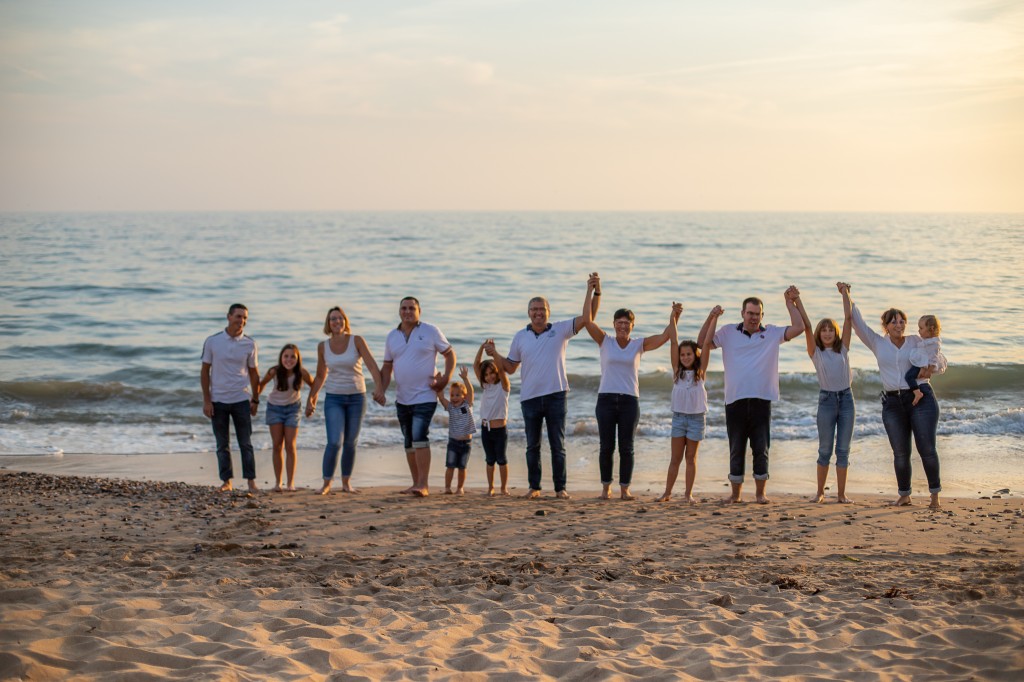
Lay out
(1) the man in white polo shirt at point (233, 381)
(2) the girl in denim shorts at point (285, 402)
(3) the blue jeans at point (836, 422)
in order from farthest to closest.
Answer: (2) the girl in denim shorts at point (285, 402) → (1) the man in white polo shirt at point (233, 381) → (3) the blue jeans at point (836, 422)

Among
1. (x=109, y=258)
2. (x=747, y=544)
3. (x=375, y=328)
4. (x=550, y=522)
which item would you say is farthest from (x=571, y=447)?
(x=109, y=258)

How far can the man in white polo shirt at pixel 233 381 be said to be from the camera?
8867mm

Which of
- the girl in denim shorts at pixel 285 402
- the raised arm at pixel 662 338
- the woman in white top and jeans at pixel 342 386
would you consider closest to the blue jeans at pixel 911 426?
the raised arm at pixel 662 338

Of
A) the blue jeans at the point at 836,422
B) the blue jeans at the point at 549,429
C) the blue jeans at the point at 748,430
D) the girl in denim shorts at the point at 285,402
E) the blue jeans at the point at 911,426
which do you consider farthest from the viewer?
the girl in denim shorts at the point at 285,402

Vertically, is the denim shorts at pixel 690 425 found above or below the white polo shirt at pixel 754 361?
below

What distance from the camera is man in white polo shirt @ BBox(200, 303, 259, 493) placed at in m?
8.87

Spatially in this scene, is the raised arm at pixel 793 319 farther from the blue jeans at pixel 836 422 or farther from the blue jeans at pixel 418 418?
the blue jeans at pixel 418 418

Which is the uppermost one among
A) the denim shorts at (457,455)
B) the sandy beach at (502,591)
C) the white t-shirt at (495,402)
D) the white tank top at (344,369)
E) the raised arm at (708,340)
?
the raised arm at (708,340)

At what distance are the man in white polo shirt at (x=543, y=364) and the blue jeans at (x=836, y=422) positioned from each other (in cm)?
222

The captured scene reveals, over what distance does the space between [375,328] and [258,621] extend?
1710cm

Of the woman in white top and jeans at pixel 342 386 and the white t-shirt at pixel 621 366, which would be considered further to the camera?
the woman in white top and jeans at pixel 342 386

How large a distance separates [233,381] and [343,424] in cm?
110

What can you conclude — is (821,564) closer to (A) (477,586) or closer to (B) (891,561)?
(B) (891,561)

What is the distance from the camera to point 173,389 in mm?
16188
